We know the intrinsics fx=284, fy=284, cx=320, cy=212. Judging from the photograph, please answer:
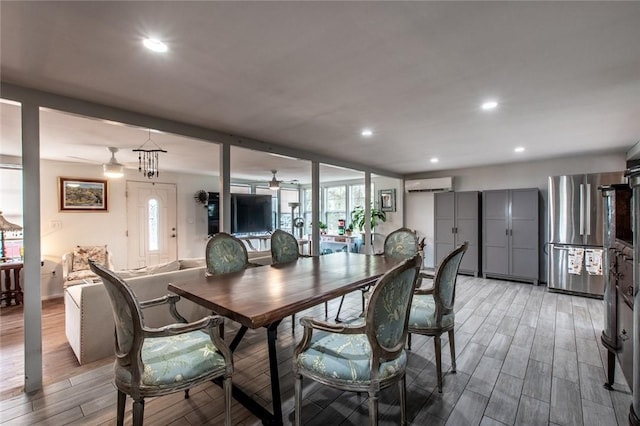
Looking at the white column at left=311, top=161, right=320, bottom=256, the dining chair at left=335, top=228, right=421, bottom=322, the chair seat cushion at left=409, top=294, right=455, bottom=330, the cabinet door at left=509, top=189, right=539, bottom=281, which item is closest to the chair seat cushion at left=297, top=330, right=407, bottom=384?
the chair seat cushion at left=409, top=294, right=455, bottom=330

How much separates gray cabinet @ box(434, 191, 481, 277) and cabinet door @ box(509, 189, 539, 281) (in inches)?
24.5

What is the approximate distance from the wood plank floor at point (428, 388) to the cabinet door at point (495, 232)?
220 centimetres

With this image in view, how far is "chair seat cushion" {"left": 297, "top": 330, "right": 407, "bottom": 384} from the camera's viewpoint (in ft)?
4.88

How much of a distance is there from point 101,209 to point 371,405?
6.39 m

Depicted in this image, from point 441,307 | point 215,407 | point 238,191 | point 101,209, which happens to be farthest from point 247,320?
point 238,191

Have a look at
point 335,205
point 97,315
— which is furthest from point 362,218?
point 97,315

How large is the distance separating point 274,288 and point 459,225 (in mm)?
5186

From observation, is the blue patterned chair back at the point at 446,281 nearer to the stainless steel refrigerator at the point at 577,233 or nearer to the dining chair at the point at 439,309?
the dining chair at the point at 439,309

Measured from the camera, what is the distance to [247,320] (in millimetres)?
1481

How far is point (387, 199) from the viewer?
7.59 metres

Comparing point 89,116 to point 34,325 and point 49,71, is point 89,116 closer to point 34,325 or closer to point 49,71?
point 49,71

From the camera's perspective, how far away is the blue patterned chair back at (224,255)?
108 inches

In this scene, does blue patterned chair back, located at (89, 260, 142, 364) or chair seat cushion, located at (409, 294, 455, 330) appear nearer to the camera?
blue patterned chair back, located at (89, 260, 142, 364)

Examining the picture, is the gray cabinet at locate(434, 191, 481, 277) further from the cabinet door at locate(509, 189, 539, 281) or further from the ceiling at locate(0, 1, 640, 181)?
the ceiling at locate(0, 1, 640, 181)
